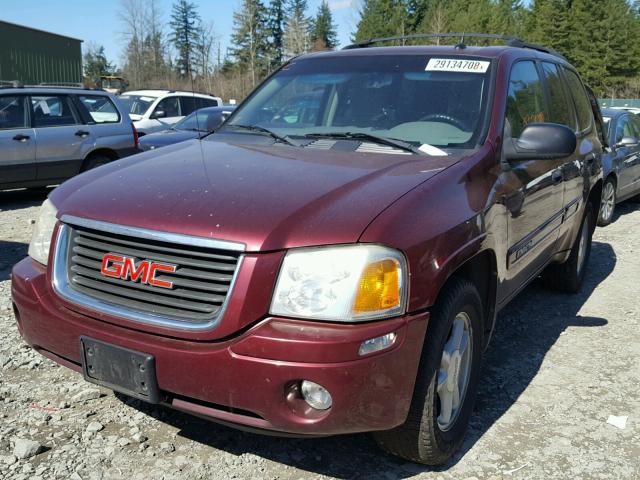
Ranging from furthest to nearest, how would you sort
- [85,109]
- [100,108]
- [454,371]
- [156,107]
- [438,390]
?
1. [156,107]
2. [100,108]
3. [85,109]
4. [454,371]
5. [438,390]

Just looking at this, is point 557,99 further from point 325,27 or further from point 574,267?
point 325,27

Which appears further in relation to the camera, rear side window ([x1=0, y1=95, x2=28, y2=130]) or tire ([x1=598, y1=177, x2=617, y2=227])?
rear side window ([x1=0, y1=95, x2=28, y2=130])

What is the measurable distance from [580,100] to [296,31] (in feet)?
198

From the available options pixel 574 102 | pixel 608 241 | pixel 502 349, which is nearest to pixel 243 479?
pixel 502 349

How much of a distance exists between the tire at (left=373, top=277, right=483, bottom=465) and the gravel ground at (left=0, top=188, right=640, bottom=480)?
0.53ft

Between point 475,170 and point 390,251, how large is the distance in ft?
2.99

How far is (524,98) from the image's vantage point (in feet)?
12.6

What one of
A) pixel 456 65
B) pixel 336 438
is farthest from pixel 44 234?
pixel 456 65

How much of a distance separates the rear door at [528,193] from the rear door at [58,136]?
7377 mm

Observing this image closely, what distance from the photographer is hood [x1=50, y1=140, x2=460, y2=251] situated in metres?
2.30

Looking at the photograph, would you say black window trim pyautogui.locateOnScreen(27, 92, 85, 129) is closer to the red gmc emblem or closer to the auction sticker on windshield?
the auction sticker on windshield

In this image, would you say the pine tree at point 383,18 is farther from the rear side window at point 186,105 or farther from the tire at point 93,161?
the tire at point 93,161

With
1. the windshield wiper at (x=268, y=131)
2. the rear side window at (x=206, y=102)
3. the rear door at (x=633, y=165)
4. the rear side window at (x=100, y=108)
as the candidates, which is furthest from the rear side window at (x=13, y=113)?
the rear door at (x=633, y=165)

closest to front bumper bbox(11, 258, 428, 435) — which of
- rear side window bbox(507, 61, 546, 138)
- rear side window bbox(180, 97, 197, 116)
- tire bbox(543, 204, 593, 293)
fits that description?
rear side window bbox(507, 61, 546, 138)
